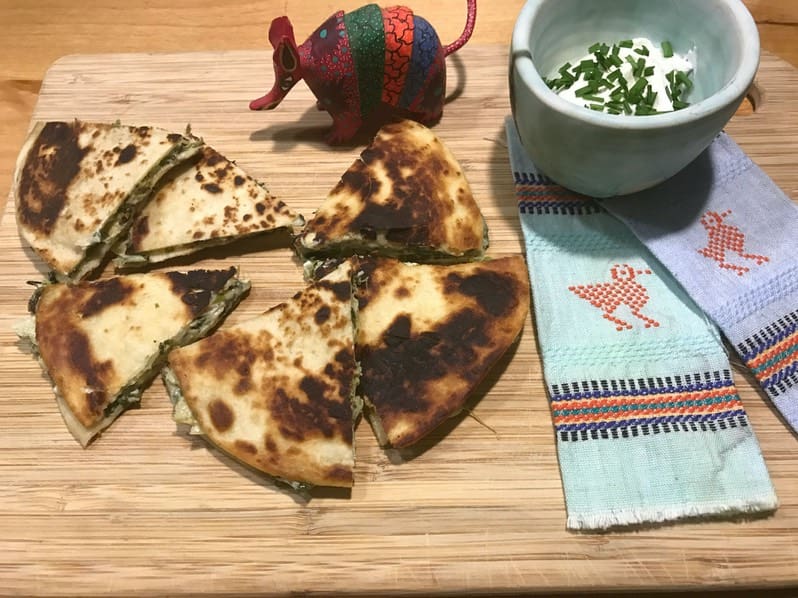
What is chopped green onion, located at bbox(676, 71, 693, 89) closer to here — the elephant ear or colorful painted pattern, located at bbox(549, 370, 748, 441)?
colorful painted pattern, located at bbox(549, 370, 748, 441)

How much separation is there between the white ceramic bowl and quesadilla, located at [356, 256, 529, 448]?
0.46 m

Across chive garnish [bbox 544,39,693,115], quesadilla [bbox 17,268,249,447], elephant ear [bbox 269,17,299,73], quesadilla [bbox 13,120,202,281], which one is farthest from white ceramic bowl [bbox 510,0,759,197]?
quesadilla [bbox 13,120,202,281]

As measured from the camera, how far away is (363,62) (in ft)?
8.73

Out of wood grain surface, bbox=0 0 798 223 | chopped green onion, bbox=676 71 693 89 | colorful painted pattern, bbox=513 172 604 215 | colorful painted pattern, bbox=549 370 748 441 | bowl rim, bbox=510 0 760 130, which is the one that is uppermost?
bowl rim, bbox=510 0 760 130

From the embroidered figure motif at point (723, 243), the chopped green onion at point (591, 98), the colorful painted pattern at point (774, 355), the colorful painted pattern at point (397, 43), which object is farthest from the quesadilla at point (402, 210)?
the colorful painted pattern at point (774, 355)

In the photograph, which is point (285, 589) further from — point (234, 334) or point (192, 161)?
point (192, 161)

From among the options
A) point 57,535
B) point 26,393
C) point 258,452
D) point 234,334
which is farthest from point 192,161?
point 57,535

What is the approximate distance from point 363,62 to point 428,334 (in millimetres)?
1184

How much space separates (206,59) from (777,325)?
2.81 meters

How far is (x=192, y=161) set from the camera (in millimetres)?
2895

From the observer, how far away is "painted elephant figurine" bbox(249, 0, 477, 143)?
8.60 ft

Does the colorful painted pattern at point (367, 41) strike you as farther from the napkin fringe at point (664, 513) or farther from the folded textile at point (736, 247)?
the napkin fringe at point (664, 513)

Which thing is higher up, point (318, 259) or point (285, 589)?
point (318, 259)

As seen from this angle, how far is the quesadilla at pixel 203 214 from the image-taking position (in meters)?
2.70
